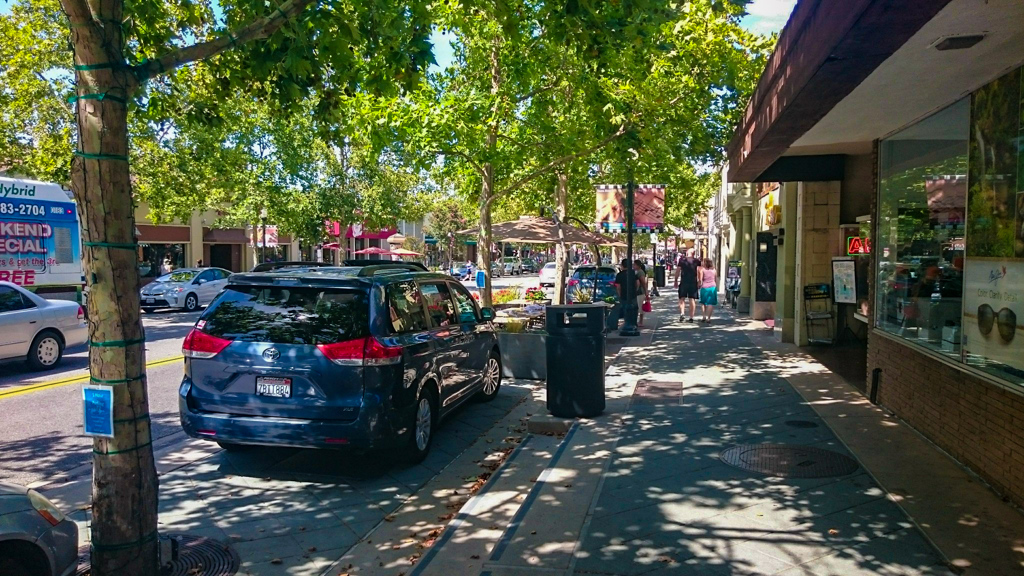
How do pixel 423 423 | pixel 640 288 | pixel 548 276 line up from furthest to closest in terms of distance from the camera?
1. pixel 548 276
2. pixel 640 288
3. pixel 423 423

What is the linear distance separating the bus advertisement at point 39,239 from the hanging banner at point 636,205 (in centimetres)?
1181

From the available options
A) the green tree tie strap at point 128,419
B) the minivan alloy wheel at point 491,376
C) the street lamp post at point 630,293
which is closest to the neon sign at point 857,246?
the street lamp post at point 630,293

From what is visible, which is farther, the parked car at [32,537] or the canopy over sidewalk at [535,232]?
the canopy over sidewalk at [535,232]

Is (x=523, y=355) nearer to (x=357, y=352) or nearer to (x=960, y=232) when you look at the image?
(x=357, y=352)

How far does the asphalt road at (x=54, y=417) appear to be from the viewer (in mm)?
6848

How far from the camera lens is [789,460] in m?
6.52

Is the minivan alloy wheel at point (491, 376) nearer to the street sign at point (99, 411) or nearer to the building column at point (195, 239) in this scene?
the street sign at point (99, 411)

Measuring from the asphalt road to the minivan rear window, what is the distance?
6.50 ft

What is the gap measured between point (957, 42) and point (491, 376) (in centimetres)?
629

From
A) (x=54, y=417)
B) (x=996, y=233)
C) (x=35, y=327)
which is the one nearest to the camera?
(x=996, y=233)

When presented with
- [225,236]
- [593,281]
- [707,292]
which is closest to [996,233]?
[707,292]

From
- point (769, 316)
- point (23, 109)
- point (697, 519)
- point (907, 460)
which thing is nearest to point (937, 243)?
point (907, 460)

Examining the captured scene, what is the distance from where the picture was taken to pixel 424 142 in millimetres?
12469

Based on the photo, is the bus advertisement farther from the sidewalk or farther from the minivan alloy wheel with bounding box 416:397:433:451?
the sidewalk
